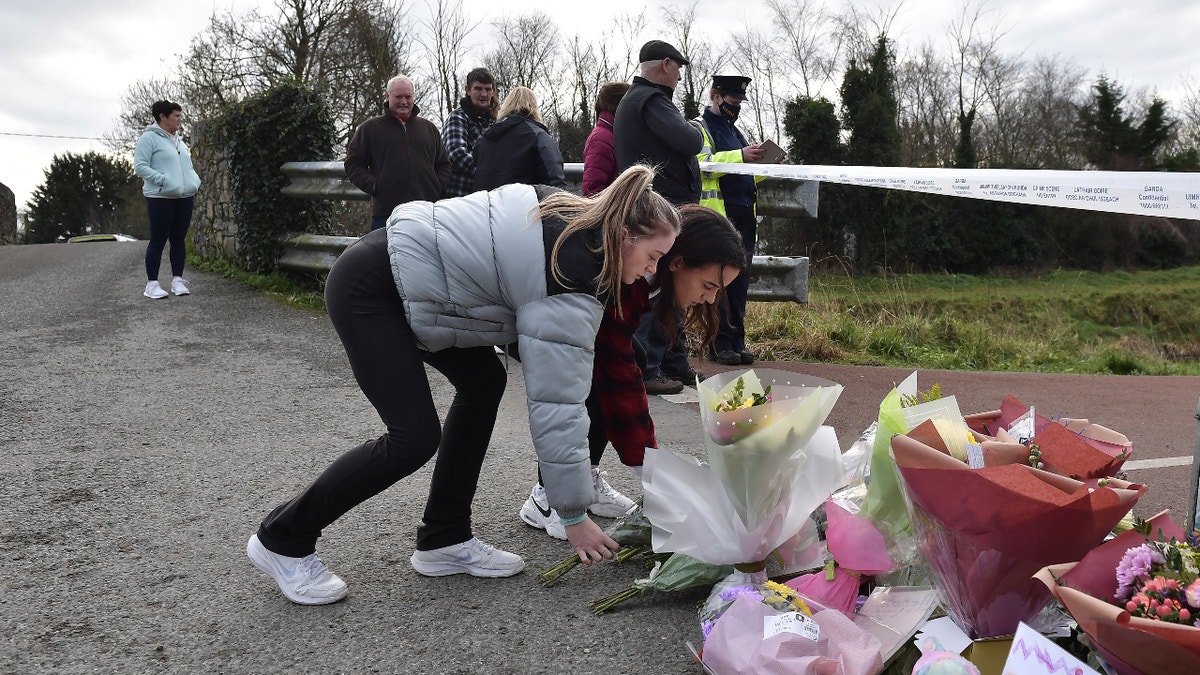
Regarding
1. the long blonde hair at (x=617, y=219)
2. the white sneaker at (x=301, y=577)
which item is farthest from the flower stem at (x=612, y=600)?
the long blonde hair at (x=617, y=219)

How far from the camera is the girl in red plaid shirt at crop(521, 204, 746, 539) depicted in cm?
278

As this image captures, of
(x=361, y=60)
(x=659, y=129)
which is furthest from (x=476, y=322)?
(x=361, y=60)

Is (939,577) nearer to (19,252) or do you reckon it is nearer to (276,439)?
(276,439)

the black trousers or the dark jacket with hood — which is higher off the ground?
the dark jacket with hood

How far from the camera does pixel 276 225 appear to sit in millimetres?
8648

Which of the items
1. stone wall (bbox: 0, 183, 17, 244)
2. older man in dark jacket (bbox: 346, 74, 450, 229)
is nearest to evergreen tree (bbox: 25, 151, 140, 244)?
stone wall (bbox: 0, 183, 17, 244)

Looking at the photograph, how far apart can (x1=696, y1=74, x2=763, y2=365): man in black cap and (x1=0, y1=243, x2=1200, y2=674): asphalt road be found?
1.09 feet

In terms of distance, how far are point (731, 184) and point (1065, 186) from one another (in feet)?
9.51

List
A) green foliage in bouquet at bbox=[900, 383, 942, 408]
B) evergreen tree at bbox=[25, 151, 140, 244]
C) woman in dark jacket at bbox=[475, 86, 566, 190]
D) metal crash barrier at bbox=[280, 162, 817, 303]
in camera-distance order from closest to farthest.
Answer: green foliage in bouquet at bbox=[900, 383, 942, 408]
woman in dark jacket at bbox=[475, 86, 566, 190]
metal crash barrier at bbox=[280, 162, 817, 303]
evergreen tree at bbox=[25, 151, 140, 244]

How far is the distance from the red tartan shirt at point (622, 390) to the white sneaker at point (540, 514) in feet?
1.67

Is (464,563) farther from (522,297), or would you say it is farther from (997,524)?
(997,524)

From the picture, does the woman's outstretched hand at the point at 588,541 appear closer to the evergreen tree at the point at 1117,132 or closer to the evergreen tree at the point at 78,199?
the evergreen tree at the point at 1117,132

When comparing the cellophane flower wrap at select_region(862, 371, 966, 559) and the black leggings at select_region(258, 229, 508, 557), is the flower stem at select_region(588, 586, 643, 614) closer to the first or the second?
the black leggings at select_region(258, 229, 508, 557)

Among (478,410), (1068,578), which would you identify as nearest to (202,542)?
(478,410)
